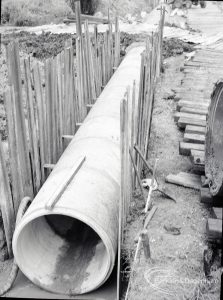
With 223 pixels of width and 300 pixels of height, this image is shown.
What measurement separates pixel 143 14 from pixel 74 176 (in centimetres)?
1571

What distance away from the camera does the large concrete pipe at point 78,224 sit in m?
4.08

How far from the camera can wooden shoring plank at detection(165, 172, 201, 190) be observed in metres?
5.09

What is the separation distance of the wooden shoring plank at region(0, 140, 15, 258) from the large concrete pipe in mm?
245

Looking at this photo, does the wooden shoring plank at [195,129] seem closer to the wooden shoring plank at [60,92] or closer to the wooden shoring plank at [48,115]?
the wooden shoring plank at [60,92]

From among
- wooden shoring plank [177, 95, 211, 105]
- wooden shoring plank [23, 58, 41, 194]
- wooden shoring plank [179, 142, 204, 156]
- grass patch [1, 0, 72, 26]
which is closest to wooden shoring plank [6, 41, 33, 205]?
wooden shoring plank [23, 58, 41, 194]

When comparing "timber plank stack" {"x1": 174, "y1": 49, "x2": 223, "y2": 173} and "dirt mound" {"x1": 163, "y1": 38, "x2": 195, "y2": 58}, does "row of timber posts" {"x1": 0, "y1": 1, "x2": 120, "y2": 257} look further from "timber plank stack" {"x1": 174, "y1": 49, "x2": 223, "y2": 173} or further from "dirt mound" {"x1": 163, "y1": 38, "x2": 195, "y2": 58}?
"dirt mound" {"x1": 163, "y1": 38, "x2": 195, "y2": 58}

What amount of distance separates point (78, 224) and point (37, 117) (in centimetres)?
157

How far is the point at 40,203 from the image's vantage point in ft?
13.7

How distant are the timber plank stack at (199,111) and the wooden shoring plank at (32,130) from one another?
191cm

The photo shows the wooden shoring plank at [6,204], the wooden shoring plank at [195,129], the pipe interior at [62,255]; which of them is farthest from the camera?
the wooden shoring plank at [195,129]

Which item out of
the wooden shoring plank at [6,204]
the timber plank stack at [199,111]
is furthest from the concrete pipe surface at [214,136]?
the wooden shoring plank at [6,204]

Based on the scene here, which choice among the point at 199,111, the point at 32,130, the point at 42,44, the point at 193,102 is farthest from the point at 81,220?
the point at 42,44

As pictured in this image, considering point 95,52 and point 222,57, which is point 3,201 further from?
point 222,57

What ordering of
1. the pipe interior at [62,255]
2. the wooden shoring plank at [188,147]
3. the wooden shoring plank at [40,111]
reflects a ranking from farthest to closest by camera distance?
1. the wooden shoring plank at [188,147]
2. the wooden shoring plank at [40,111]
3. the pipe interior at [62,255]
